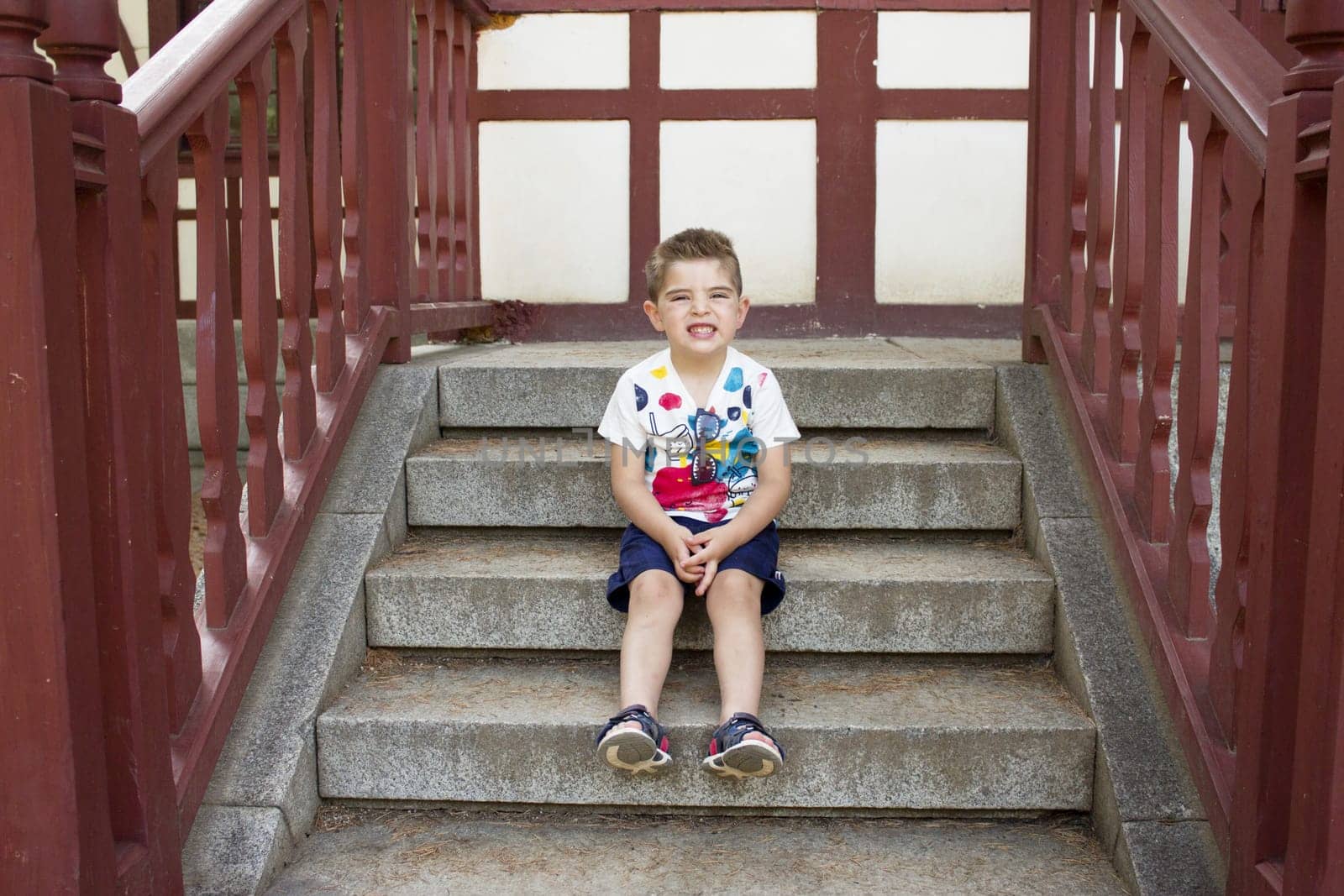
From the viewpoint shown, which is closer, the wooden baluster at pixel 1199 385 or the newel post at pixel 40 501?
the newel post at pixel 40 501

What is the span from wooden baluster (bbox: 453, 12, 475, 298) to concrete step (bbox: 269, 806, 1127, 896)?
93.7 inches

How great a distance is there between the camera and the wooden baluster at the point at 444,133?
4035 millimetres

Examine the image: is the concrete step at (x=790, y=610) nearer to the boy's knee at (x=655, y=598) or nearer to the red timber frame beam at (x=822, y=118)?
the boy's knee at (x=655, y=598)

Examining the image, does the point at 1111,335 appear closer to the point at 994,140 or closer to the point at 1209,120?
the point at 1209,120

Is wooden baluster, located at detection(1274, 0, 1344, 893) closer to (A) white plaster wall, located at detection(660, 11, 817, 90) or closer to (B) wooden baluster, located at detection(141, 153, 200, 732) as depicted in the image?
(B) wooden baluster, located at detection(141, 153, 200, 732)

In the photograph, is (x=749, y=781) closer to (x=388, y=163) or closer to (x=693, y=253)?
(x=693, y=253)

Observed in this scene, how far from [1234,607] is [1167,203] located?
0.86m

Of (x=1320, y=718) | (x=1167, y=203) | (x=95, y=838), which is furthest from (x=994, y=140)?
(x=95, y=838)

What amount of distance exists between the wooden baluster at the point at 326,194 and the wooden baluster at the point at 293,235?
0.13 meters

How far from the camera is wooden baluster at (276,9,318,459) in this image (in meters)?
2.62

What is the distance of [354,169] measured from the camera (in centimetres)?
307

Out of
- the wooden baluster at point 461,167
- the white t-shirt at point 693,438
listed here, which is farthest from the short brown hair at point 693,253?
the wooden baluster at point 461,167

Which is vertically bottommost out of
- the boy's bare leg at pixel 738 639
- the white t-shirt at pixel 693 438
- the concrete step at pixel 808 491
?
the boy's bare leg at pixel 738 639

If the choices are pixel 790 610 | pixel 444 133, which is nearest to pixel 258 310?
pixel 790 610
